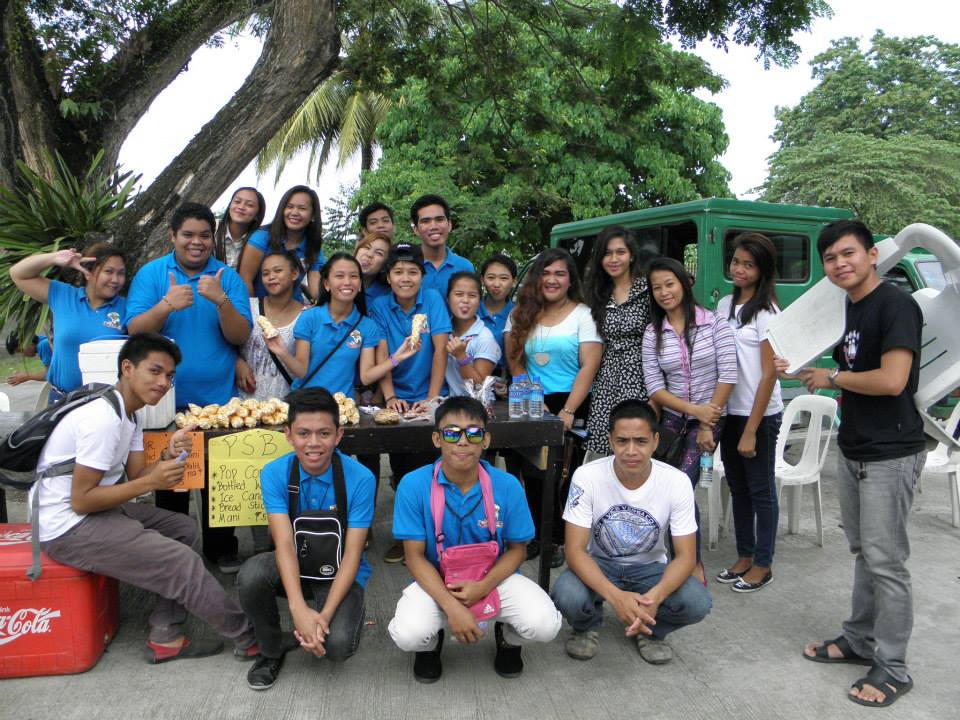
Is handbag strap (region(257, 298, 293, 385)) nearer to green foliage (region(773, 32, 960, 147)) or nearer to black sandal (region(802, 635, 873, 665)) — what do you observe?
black sandal (region(802, 635, 873, 665))

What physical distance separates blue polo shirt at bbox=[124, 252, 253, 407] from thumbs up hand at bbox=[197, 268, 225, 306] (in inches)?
4.3

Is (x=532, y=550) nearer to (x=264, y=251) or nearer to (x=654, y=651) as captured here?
(x=654, y=651)

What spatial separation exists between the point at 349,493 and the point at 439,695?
843 mm

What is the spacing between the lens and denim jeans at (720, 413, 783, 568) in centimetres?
381

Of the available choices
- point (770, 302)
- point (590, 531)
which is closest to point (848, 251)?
point (770, 302)

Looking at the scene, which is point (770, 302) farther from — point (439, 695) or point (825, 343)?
point (439, 695)

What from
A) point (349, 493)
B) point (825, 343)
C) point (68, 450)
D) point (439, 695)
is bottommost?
point (439, 695)

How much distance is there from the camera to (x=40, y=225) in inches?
194

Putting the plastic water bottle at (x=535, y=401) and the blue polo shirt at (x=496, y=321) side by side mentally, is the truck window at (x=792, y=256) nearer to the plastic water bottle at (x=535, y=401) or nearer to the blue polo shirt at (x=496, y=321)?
the blue polo shirt at (x=496, y=321)

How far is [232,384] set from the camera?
3.95 m

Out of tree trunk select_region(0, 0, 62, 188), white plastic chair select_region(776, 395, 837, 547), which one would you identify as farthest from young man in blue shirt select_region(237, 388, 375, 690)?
tree trunk select_region(0, 0, 62, 188)

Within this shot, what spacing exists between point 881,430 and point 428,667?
196 centimetres

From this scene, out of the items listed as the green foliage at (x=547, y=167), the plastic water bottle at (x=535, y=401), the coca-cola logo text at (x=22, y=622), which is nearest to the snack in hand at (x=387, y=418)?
the plastic water bottle at (x=535, y=401)

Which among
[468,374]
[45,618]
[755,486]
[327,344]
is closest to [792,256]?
[755,486]
